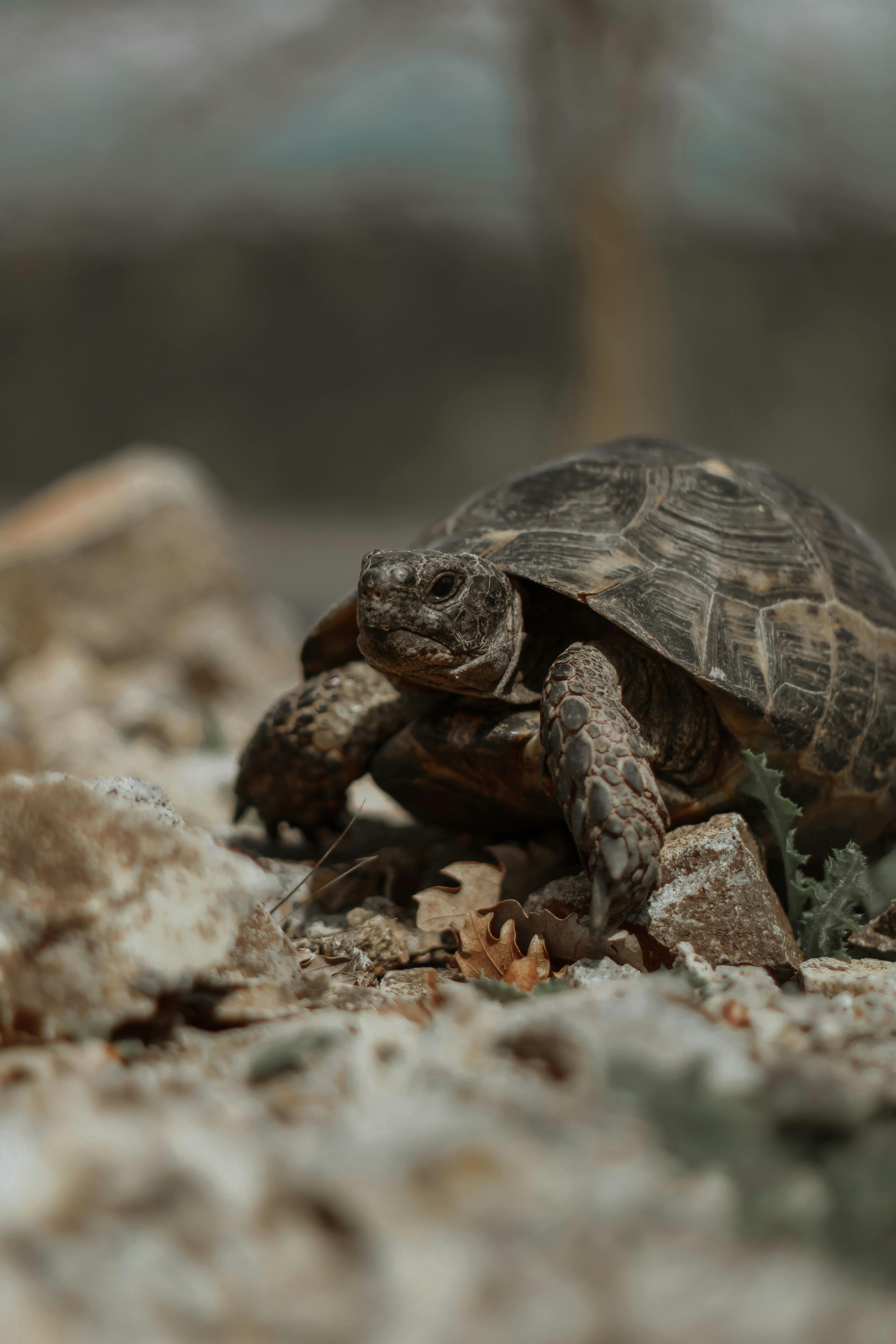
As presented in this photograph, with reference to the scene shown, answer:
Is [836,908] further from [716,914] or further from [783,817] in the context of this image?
[716,914]

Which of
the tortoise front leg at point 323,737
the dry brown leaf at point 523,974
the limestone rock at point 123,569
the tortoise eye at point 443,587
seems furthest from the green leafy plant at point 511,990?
the limestone rock at point 123,569

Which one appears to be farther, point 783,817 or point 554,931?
point 783,817

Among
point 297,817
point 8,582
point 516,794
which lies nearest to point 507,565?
point 516,794

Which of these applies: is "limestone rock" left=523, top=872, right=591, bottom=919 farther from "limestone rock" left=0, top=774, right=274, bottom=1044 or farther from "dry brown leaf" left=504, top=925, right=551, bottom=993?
"limestone rock" left=0, top=774, right=274, bottom=1044

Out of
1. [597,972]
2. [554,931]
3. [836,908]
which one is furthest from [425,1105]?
[836,908]

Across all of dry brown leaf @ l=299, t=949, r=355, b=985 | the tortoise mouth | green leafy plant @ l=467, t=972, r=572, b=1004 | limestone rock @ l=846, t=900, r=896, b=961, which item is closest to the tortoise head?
the tortoise mouth

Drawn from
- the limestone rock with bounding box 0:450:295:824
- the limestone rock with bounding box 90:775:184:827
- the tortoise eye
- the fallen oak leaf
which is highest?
the tortoise eye
